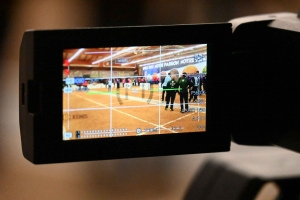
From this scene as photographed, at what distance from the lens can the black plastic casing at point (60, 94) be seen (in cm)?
73

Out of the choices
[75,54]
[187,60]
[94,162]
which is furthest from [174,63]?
[94,162]

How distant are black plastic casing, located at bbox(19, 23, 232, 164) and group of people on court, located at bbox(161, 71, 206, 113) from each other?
30 millimetres

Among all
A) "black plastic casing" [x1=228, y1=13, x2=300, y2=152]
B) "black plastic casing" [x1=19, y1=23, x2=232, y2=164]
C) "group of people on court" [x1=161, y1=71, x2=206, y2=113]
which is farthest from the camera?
"black plastic casing" [x1=228, y1=13, x2=300, y2=152]

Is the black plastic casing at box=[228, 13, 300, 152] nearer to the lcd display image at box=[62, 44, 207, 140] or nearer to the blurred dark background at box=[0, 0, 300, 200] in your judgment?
the lcd display image at box=[62, 44, 207, 140]

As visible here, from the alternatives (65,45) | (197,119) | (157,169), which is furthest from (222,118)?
(157,169)

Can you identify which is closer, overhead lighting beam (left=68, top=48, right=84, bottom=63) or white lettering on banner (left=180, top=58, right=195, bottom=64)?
overhead lighting beam (left=68, top=48, right=84, bottom=63)

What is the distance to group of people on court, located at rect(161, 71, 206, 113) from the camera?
2.82ft

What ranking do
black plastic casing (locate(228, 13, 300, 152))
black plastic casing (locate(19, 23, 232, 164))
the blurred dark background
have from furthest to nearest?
the blurred dark background
black plastic casing (locate(228, 13, 300, 152))
black plastic casing (locate(19, 23, 232, 164))

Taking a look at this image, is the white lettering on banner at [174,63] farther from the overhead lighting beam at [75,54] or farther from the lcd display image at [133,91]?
the overhead lighting beam at [75,54]

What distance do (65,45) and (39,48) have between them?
5 cm

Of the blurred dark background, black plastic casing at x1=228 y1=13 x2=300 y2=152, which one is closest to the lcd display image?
black plastic casing at x1=228 y1=13 x2=300 y2=152

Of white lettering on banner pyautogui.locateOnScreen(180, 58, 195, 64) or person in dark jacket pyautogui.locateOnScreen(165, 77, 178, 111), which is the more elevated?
white lettering on banner pyautogui.locateOnScreen(180, 58, 195, 64)

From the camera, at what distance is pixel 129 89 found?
88cm

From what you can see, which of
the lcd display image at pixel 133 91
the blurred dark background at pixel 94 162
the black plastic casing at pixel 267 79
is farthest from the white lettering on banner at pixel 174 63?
the blurred dark background at pixel 94 162
